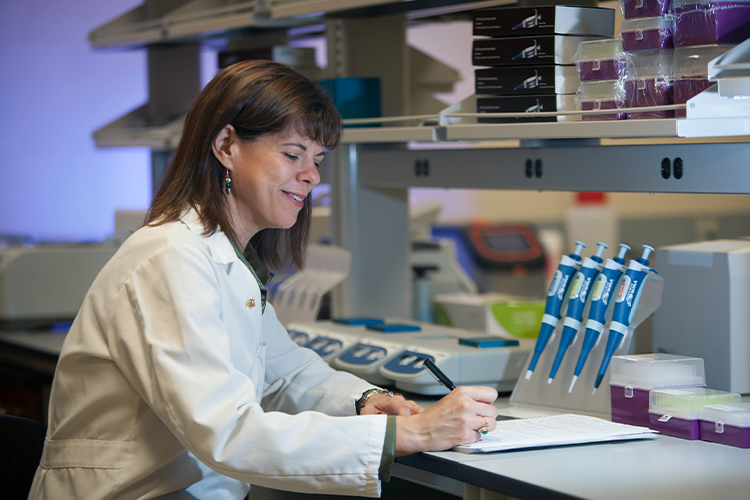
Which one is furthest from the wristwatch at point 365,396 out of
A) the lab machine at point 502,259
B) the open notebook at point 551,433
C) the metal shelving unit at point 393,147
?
the lab machine at point 502,259

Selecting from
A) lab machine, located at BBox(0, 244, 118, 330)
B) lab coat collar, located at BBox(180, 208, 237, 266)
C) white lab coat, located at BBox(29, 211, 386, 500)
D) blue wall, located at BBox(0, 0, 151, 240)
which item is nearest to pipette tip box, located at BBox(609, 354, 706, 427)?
white lab coat, located at BBox(29, 211, 386, 500)

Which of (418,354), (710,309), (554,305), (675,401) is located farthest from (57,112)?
(675,401)

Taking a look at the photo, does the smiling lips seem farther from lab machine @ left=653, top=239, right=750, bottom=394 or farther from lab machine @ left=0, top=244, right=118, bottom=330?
lab machine @ left=0, top=244, right=118, bottom=330

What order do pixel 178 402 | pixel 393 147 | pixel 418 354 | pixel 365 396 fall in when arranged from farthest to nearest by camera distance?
1. pixel 393 147
2. pixel 418 354
3. pixel 365 396
4. pixel 178 402

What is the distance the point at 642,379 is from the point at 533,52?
2.23 ft

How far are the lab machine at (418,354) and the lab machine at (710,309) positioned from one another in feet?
1.04

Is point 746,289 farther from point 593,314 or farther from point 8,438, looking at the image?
point 8,438

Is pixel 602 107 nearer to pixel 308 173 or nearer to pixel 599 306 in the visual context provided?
pixel 599 306

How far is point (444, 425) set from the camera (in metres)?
1.30

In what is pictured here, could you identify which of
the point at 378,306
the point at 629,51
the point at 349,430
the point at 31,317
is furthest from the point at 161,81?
the point at 349,430

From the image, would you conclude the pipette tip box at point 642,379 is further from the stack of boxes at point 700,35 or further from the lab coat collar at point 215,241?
the lab coat collar at point 215,241

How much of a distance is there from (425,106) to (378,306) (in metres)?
0.63

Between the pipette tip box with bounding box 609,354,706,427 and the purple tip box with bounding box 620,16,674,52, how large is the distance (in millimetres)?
563

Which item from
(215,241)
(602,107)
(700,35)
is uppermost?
(700,35)
